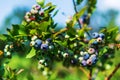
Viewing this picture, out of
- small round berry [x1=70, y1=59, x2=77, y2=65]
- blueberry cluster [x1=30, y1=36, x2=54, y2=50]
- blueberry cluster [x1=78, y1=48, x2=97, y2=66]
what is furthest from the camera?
small round berry [x1=70, y1=59, x2=77, y2=65]

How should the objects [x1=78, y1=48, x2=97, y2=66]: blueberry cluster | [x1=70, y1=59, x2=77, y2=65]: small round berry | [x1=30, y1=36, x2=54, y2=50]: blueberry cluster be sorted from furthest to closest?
[x1=70, y1=59, x2=77, y2=65]: small round berry
[x1=78, y1=48, x2=97, y2=66]: blueberry cluster
[x1=30, y1=36, x2=54, y2=50]: blueberry cluster

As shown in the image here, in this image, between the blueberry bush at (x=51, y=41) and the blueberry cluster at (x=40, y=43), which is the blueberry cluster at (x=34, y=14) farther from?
the blueberry cluster at (x=40, y=43)

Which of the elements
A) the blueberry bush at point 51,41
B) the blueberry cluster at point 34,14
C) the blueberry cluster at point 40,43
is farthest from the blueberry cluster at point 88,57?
the blueberry cluster at point 34,14

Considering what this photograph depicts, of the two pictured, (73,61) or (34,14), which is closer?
(34,14)

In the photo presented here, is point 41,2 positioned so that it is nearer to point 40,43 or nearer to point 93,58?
point 40,43

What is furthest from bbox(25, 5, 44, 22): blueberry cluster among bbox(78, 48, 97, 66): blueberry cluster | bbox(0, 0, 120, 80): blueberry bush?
bbox(78, 48, 97, 66): blueberry cluster

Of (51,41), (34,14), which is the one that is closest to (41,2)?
(34,14)

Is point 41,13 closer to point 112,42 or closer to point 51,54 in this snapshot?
point 51,54

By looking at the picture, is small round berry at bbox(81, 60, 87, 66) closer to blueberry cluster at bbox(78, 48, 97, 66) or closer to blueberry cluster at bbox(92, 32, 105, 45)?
blueberry cluster at bbox(78, 48, 97, 66)
